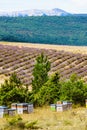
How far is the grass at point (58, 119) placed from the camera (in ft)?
63.8

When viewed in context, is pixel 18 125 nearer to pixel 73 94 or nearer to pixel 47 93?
pixel 47 93

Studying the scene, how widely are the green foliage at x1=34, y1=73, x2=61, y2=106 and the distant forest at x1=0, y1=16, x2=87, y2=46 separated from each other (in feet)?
279

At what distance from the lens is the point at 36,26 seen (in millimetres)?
153750

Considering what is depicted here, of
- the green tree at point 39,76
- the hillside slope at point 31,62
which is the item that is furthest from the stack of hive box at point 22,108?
the hillside slope at point 31,62

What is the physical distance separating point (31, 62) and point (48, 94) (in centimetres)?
3163

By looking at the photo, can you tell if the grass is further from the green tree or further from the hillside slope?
the hillside slope

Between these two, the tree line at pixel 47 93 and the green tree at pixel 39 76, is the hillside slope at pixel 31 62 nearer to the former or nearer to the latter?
the green tree at pixel 39 76

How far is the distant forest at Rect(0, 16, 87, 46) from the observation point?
427 ft

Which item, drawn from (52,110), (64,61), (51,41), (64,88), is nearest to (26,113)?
(52,110)

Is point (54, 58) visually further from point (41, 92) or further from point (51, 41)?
point (51, 41)

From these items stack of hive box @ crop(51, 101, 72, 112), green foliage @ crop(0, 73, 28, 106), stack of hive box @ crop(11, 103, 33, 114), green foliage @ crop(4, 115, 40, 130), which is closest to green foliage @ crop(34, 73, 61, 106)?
green foliage @ crop(0, 73, 28, 106)

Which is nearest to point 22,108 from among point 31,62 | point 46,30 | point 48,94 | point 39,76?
point 48,94

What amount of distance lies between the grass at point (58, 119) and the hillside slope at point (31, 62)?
2314 centimetres

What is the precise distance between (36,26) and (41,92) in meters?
125
